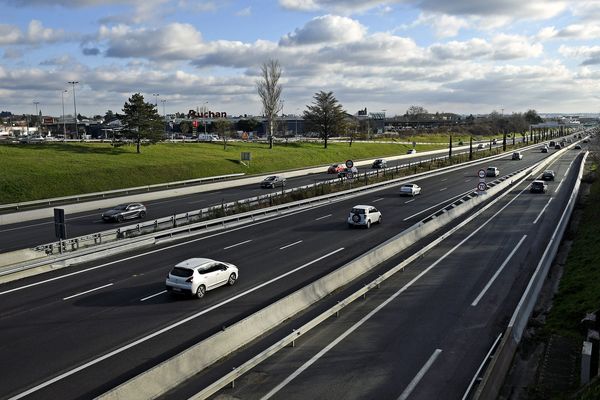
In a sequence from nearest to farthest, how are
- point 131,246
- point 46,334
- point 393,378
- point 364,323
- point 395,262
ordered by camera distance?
point 393,378 < point 46,334 < point 364,323 < point 395,262 < point 131,246

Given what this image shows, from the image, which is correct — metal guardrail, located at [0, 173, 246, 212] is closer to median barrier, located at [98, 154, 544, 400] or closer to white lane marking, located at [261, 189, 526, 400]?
median barrier, located at [98, 154, 544, 400]

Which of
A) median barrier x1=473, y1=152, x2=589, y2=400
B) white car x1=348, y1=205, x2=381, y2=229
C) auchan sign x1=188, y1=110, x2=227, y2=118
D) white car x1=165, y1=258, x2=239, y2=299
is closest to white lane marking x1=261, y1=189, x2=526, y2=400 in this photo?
median barrier x1=473, y1=152, x2=589, y2=400

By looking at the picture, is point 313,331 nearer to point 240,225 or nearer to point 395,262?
point 395,262

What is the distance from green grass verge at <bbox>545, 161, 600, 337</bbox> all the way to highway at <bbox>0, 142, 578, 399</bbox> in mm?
9158

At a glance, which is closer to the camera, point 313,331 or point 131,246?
point 313,331

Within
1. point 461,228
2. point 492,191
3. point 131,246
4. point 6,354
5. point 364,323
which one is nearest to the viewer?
point 6,354

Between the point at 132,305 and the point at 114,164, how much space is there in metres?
45.2

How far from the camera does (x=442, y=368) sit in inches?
525

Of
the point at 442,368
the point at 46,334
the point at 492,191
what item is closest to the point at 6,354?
the point at 46,334

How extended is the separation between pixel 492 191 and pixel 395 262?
28.2m

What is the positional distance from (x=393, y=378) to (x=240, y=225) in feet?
72.5

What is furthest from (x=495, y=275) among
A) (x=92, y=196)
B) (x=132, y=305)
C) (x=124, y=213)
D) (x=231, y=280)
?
(x=92, y=196)

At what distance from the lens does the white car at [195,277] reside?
728 inches

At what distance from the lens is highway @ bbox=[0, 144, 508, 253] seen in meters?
30.4
